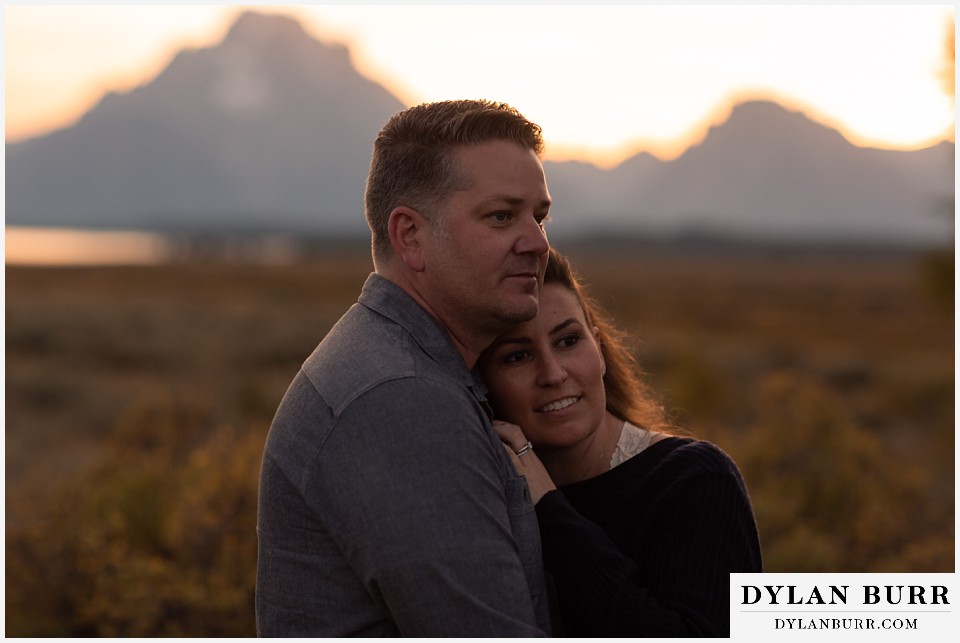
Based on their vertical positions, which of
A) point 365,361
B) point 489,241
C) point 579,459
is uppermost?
point 489,241

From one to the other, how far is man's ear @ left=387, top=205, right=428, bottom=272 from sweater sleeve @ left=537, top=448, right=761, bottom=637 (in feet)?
2.27

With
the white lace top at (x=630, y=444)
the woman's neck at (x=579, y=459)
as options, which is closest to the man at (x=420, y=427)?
the woman's neck at (x=579, y=459)

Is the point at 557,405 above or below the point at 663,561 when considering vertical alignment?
above

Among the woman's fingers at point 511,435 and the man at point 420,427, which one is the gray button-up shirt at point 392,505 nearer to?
the man at point 420,427

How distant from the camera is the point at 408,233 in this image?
234 cm

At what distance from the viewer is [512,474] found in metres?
2.19

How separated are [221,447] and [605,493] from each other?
18.4ft

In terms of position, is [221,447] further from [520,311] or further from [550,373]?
[520,311]

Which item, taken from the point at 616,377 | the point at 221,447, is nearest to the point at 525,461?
the point at 616,377

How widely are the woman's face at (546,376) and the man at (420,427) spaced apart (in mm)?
139

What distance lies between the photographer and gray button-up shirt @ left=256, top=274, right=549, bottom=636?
189 centimetres

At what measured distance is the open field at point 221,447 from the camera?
6430 millimetres

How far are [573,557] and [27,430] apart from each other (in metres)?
14.4

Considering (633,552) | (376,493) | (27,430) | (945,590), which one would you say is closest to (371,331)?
(376,493)
